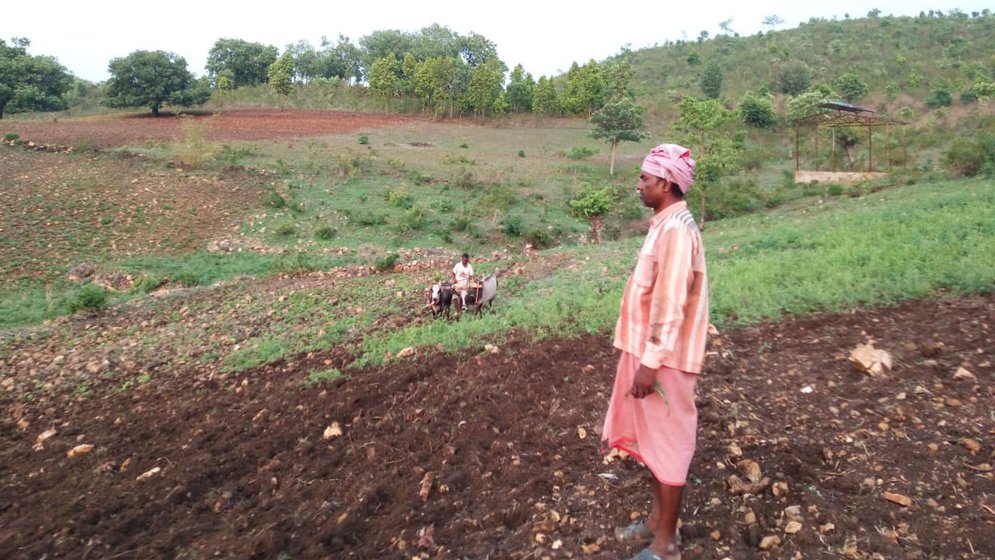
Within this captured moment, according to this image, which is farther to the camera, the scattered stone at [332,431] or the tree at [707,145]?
the tree at [707,145]

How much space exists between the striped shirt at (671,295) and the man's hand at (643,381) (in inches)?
1.0

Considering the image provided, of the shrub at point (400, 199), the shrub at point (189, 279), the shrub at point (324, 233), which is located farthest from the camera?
the shrub at point (400, 199)

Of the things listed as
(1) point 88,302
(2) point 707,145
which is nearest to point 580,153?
(2) point 707,145

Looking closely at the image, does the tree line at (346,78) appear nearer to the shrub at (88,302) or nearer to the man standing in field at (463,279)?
the shrub at (88,302)

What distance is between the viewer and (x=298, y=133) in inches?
1019

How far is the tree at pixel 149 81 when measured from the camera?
28469 mm

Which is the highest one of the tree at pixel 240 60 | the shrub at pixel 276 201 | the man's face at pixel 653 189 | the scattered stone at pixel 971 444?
the tree at pixel 240 60

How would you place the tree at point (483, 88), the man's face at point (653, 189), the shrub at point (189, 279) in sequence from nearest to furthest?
→ the man's face at point (653, 189) → the shrub at point (189, 279) → the tree at point (483, 88)

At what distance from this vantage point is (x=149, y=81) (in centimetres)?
2906

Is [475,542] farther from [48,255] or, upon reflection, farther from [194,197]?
[194,197]

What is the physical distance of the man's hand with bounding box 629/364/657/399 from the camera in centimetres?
220

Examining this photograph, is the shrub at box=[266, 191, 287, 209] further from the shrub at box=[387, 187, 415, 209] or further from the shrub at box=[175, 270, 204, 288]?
the shrub at box=[175, 270, 204, 288]

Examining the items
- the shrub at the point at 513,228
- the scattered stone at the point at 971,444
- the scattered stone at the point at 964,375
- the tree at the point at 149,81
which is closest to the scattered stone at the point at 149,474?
the scattered stone at the point at 971,444

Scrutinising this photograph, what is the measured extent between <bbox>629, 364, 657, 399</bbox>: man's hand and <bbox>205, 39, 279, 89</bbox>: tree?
49.3 m
